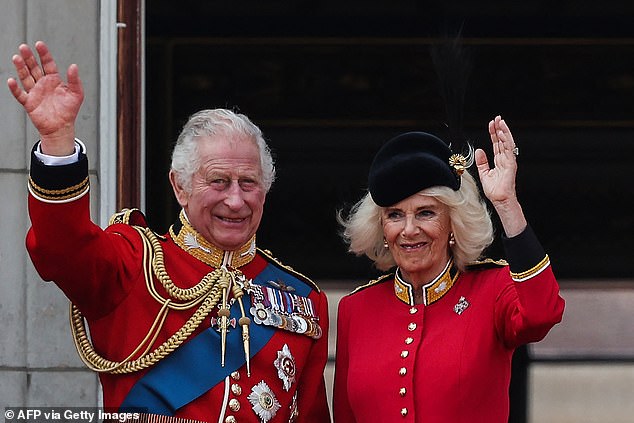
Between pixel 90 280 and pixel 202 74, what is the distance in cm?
340

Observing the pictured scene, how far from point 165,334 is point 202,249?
22cm

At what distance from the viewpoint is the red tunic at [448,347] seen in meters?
3.26

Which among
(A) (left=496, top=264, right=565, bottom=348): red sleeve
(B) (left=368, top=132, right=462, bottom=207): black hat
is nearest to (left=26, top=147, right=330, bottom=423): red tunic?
(B) (left=368, top=132, right=462, bottom=207): black hat

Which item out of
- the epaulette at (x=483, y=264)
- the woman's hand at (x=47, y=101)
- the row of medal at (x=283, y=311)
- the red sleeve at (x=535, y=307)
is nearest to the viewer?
the woman's hand at (x=47, y=101)

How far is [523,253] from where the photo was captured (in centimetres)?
320

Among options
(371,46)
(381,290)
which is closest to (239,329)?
(381,290)

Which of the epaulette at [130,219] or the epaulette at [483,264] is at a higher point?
the epaulette at [130,219]

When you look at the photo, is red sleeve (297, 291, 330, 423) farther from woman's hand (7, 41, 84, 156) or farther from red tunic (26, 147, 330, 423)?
woman's hand (7, 41, 84, 156)

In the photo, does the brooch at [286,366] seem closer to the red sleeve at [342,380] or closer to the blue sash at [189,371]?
the blue sash at [189,371]

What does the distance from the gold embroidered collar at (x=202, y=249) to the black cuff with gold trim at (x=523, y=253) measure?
0.63 metres

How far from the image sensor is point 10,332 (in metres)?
4.01

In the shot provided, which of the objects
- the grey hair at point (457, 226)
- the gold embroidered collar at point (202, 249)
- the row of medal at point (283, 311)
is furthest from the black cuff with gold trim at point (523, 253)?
the gold embroidered collar at point (202, 249)

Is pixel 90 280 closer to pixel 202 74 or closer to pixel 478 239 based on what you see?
pixel 478 239

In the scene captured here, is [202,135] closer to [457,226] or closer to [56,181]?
[56,181]
